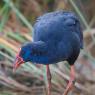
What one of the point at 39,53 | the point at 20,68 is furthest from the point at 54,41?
the point at 20,68

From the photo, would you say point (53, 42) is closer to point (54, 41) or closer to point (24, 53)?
point (54, 41)

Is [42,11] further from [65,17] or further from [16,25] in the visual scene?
[65,17]

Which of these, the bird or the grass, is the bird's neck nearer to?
the bird

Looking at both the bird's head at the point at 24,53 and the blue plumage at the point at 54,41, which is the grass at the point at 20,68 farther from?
the bird's head at the point at 24,53

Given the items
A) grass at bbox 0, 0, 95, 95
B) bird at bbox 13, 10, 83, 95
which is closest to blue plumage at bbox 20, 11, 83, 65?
bird at bbox 13, 10, 83, 95

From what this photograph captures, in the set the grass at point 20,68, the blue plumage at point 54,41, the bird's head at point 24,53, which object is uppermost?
the bird's head at point 24,53

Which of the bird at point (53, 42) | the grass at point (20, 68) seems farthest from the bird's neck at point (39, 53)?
the grass at point (20, 68)

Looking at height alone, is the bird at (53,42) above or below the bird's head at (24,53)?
below
